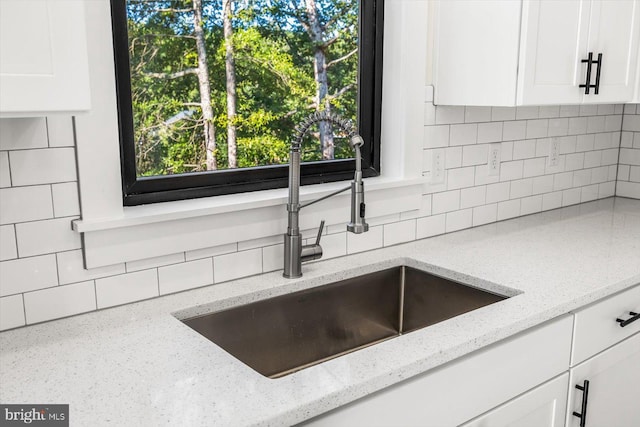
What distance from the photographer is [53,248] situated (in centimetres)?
134

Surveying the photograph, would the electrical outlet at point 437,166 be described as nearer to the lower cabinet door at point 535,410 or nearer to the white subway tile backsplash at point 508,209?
the white subway tile backsplash at point 508,209

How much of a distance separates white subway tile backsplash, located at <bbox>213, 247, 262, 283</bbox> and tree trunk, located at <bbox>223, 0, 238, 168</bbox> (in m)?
0.26

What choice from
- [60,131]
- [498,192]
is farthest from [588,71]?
[60,131]

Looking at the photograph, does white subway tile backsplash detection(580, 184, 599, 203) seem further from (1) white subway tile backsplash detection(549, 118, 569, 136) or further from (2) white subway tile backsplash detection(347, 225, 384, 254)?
(2) white subway tile backsplash detection(347, 225, 384, 254)

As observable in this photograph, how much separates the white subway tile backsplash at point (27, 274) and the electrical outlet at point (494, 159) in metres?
1.59

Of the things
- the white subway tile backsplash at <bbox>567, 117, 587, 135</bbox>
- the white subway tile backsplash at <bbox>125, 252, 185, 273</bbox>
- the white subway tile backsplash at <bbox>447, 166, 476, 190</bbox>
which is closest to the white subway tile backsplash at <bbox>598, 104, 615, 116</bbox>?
the white subway tile backsplash at <bbox>567, 117, 587, 135</bbox>

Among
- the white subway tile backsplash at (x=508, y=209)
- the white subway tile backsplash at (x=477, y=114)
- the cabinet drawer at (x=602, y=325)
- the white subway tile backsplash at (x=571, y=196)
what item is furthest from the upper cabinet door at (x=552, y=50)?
the white subway tile backsplash at (x=571, y=196)

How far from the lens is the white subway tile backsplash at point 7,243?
1.27 meters

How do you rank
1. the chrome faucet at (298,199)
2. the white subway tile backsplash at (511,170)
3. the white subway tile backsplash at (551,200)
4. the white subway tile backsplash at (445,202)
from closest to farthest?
the chrome faucet at (298,199), the white subway tile backsplash at (445,202), the white subway tile backsplash at (511,170), the white subway tile backsplash at (551,200)

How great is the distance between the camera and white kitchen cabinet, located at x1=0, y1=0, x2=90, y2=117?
0.88m

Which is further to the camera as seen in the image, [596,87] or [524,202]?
[524,202]

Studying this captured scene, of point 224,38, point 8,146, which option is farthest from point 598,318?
point 8,146

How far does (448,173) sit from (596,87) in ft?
1.87

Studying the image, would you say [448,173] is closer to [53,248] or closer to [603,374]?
[603,374]
